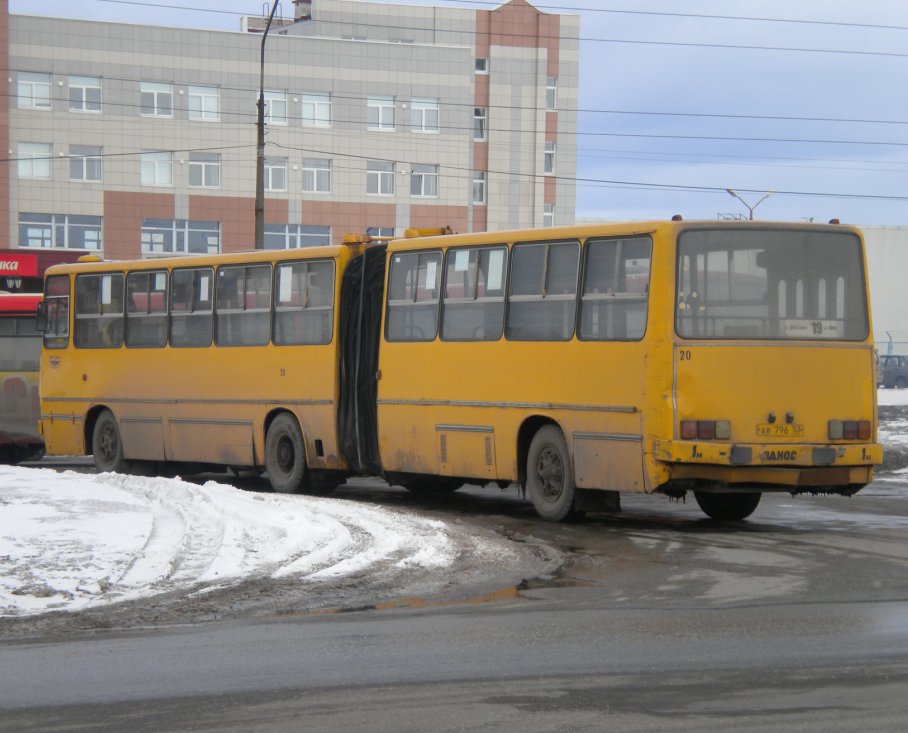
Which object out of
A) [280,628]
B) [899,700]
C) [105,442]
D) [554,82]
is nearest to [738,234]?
[280,628]

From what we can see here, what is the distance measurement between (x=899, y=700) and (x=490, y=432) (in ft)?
34.9

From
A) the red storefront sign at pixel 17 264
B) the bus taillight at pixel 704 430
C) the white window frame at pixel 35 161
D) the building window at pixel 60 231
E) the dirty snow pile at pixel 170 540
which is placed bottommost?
the dirty snow pile at pixel 170 540

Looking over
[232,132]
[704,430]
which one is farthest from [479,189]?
[704,430]

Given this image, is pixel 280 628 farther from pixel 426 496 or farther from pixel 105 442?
pixel 105 442

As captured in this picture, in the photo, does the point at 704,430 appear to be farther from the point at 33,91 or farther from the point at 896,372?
the point at 896,372

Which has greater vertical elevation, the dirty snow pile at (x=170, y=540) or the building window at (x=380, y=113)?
the building window at (x=380, y=113)

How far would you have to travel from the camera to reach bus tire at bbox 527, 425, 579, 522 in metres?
16.5

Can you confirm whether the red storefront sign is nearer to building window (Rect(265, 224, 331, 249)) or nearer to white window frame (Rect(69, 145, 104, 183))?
white window frame (Rect(69, 145, 104, 183))

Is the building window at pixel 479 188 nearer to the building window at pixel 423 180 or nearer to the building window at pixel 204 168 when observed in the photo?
the building window at pixel 423 180

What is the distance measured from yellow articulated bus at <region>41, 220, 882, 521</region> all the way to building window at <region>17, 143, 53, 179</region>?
45.9m

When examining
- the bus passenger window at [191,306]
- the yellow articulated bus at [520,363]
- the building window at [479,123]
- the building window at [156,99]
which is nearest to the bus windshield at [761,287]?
the yellow articulated bus at [520,363]

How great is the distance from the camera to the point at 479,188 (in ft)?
266

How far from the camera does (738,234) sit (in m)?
15.5

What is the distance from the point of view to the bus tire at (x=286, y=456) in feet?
67.2
